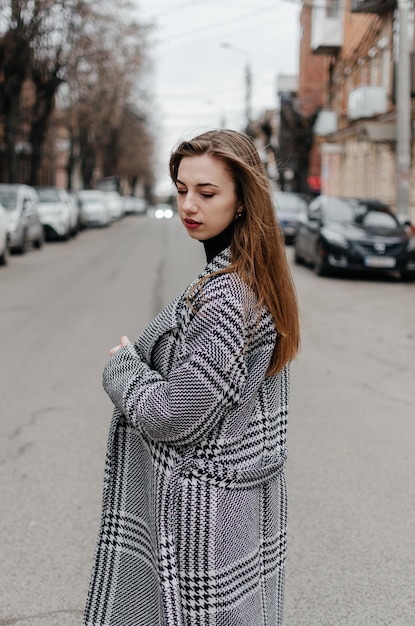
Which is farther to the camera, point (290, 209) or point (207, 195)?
point (290, 209)

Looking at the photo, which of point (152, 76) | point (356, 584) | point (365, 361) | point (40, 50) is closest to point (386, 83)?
point (40, 50)

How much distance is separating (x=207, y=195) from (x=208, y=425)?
0.51 meters

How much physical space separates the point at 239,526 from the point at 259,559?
0.49 ft

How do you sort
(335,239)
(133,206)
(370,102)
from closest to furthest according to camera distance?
(335,239) < (370,102) < (133,206)

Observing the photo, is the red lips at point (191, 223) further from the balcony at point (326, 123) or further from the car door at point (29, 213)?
the balcony at point (326, 123)

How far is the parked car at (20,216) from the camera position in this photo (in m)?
20.7

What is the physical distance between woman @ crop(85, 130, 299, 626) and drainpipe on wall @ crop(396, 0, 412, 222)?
1670 centimetres

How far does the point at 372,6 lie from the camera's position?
2922cm

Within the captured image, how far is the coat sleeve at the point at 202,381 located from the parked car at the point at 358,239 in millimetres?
14077

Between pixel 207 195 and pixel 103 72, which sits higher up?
pixel 103 72

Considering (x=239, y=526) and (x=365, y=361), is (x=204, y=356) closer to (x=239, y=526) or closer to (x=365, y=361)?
(x=239, y=526)

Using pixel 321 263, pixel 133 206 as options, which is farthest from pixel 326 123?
pixel 133 206

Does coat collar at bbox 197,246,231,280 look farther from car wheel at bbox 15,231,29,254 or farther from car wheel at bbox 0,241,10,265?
car wheel at bbox 15,231,29,254

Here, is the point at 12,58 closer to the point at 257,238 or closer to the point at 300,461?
the point at 300,461
